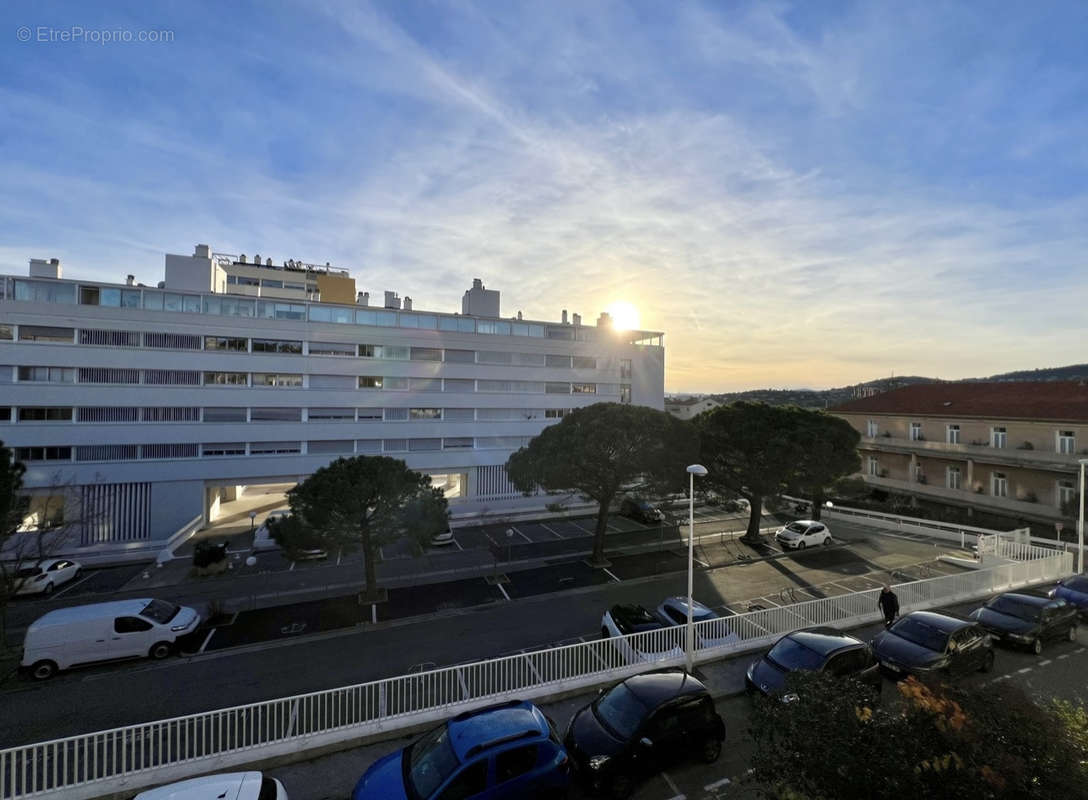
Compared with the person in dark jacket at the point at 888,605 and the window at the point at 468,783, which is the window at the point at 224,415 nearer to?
the window at the point at 468,783

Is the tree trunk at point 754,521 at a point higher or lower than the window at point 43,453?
lower

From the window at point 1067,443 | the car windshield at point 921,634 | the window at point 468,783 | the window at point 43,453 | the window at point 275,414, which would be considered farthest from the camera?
the window at point 275,414

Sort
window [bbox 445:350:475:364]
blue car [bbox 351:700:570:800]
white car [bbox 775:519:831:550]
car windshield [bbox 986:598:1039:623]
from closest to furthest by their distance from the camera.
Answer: blue car [bbox 351:700:570:800], car windshield [bbox 986:598:1039:623], white car [bbox 775:519:831:550], window [bbox 445:350:475:364]

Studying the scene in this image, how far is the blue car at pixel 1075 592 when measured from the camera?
48.6ft

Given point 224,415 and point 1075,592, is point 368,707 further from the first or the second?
point 224,415

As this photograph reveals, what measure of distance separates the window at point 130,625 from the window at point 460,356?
24.2 m

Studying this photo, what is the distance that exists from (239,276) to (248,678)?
58.5 meters

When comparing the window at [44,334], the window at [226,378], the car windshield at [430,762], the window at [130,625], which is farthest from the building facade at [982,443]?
the window at [44,334]

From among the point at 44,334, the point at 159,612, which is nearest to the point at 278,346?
the point at 44,334

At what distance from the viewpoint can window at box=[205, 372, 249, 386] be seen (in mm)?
29608

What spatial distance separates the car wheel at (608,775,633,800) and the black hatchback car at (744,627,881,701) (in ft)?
11.6

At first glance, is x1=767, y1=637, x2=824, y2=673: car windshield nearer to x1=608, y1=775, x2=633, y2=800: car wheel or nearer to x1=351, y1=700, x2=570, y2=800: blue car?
x1=608, y1=775, x2=633, y2=800: car wheel

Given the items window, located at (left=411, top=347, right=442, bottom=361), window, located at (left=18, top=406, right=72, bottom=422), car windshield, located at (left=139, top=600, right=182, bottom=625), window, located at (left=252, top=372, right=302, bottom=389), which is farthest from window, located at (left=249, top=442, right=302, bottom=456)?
car windshield, located at (left=139, top=600, right=182, bottom=625)

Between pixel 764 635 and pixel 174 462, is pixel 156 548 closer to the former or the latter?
pixel 174 462
